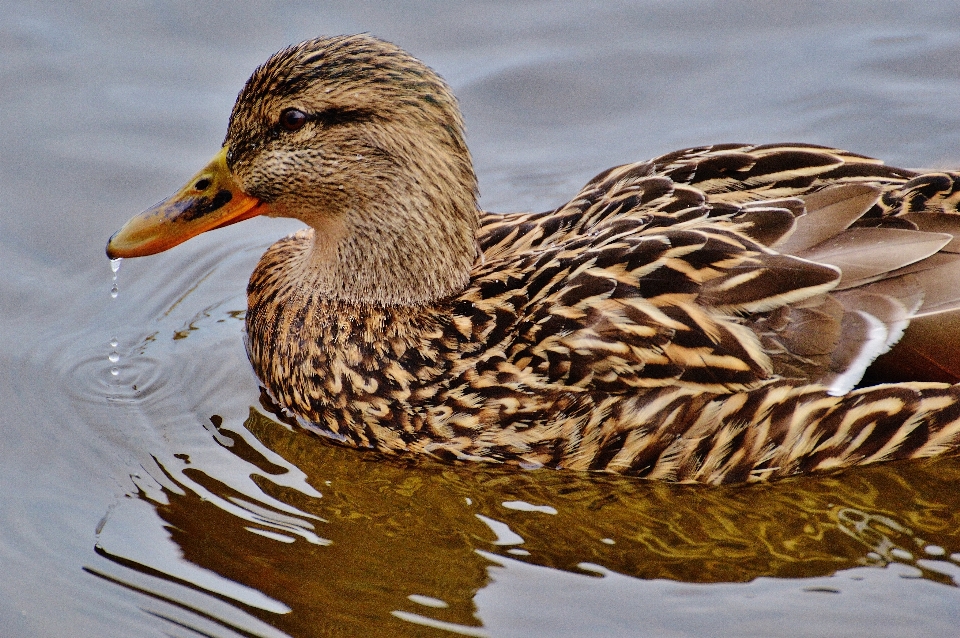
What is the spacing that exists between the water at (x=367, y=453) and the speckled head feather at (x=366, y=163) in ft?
3.15

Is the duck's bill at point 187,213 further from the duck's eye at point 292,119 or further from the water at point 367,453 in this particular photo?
the water at point 367,453

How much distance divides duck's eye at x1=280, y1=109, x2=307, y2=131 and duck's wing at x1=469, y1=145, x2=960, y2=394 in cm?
125

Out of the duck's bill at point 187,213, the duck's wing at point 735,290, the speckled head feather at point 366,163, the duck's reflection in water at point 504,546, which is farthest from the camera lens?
the duck's bill at point 187,213

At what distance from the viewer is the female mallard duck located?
19.7 feet

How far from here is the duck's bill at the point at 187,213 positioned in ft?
21.7

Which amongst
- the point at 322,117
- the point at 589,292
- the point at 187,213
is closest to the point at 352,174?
the point at 322,117

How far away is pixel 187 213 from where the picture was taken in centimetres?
662

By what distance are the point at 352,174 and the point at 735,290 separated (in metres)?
1.93

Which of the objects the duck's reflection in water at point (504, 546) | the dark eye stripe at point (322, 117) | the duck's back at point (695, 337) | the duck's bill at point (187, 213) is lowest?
the duck's reflection in water at point (504, 546)

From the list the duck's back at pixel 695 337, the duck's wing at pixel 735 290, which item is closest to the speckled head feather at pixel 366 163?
the duck's back at pixel 695 337

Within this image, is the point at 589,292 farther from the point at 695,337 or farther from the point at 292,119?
the point at 292,119

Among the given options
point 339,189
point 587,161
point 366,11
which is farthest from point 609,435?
point 366,11

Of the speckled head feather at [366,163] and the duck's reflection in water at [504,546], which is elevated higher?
the speckled head feather at [366,163]

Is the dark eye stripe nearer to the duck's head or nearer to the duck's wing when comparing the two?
the duck's head
